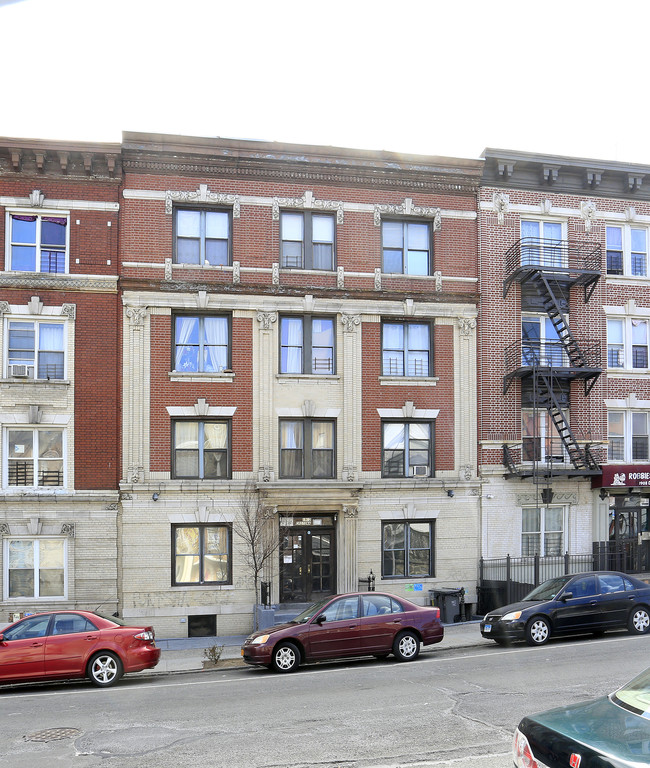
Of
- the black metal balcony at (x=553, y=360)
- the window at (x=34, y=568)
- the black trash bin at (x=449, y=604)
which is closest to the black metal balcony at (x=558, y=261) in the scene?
the black metal balcony at (x=553, y=360)

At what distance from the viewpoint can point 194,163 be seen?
23.2 m

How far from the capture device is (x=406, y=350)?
24344 mm

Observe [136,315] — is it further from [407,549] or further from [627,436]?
[627,436]

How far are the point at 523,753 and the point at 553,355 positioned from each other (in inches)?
793

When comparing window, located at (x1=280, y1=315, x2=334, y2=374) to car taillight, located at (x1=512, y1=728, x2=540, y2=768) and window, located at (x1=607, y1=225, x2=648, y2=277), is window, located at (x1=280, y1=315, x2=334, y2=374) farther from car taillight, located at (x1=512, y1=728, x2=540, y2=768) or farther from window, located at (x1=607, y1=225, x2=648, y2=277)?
car taillight, located at (x1=512, y1=728, x2=540, y2=768)

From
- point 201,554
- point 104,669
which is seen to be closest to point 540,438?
point 201,554

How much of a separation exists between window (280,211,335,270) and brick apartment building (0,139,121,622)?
4798 millimetres

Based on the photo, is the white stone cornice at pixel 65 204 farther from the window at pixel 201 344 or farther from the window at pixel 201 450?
the window at pixel 201 450

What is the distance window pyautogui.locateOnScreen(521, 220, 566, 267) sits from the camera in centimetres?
2495

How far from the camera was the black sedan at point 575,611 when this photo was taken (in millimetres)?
17359

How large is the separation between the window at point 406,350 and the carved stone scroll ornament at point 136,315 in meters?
6.92

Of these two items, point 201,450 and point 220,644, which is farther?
point 201,450

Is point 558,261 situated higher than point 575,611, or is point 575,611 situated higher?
Result: point 558,261

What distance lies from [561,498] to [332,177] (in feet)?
38.5
